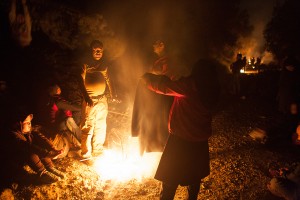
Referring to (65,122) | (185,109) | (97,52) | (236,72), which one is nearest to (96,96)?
(97,52)

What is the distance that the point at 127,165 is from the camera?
5.11 meters

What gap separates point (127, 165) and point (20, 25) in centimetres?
369

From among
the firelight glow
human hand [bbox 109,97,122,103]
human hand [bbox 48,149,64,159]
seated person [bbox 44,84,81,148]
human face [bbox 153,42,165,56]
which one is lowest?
the firelight glow

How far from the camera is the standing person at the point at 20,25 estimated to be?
496 cm

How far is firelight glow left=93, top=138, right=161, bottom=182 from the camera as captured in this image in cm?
480

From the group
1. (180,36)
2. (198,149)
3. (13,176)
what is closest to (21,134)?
(13,176)

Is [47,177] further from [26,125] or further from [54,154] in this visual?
[26,125]

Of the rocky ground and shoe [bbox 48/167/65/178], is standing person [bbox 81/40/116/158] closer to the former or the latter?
the rocky ground

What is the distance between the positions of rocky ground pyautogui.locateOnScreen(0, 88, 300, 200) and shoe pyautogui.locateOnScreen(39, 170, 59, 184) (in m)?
0.08

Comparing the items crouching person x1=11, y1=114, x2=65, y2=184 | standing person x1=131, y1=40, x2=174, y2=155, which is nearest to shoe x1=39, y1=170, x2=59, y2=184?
crouching person x1=11, y1=114, x2=65, y2=184

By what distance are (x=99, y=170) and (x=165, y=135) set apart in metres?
1.81

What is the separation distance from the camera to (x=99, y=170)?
16.2 feet

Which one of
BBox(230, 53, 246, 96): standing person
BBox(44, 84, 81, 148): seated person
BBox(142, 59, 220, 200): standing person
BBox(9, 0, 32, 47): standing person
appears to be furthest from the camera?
BBox(230, 53, 246, 96): standing person

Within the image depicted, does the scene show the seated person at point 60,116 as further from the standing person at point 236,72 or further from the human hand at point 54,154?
the standing person at point 236,72
